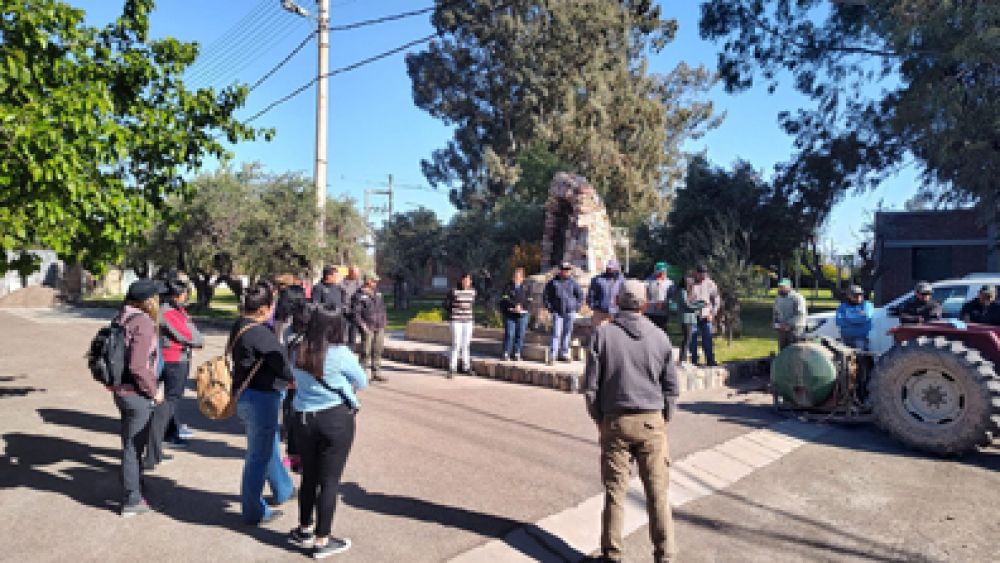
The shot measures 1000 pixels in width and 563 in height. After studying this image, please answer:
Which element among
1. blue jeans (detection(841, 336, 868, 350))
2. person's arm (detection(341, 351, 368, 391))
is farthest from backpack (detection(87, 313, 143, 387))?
blue jeans (detection(841, 336, 868, 350))

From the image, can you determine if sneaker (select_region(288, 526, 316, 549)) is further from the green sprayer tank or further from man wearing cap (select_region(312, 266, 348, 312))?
the green sprayer tank

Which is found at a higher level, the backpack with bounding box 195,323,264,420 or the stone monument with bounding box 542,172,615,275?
the stone monument with bounding box 542,172,615,275

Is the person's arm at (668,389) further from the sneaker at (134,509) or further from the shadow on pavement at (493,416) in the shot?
the sneaker at (134,509)

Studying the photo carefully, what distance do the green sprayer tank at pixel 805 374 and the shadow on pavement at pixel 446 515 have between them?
482cm

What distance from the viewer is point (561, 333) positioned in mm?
10555

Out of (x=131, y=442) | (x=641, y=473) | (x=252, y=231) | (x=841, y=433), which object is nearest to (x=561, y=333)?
(x=841, y=433)

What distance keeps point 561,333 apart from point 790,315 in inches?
137

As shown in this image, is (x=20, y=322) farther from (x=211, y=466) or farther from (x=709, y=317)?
(x=709, y=317)

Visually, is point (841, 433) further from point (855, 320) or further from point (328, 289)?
point (328, 289)

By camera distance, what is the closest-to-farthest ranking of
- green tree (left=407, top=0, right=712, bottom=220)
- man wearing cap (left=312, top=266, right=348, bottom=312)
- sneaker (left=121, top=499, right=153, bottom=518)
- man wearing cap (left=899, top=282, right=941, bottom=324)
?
1. sneaker (left=121, top=499, right=153, bottom=518)
2. man wearing cap (left=312, top=266, right=348, bottom=312)
3. man wearing cap (left=899, top=282, right=941, bottom=324)
4. green tree (left=407, top=0, right=712, bottom=220)

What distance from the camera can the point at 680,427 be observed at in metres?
7.16

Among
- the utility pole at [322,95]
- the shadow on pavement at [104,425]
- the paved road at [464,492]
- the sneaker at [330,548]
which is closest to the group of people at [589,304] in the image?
the paved road at [464,492]

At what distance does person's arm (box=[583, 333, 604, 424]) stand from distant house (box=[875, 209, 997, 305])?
2371cm

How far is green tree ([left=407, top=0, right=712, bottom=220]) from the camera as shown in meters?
32.8
